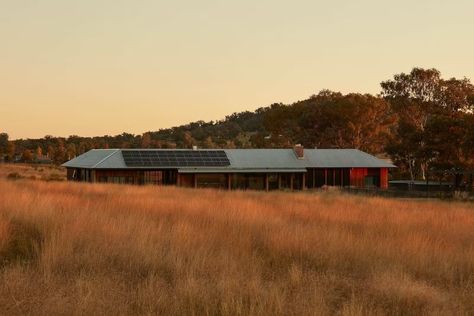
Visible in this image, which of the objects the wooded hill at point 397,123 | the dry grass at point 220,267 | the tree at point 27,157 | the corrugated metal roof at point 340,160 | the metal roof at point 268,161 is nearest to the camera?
the dry grass at point 220,267

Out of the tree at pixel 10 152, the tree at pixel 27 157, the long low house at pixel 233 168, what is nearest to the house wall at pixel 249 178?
the long low house at pixel 233 168

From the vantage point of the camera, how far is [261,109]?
493ft

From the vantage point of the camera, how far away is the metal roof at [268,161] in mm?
43312

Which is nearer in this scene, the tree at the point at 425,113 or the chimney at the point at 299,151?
the tree at the point at 425,113

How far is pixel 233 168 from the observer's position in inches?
1752

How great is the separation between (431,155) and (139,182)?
23.7 metres

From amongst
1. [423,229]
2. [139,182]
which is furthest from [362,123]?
[423,229]

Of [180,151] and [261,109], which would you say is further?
[261,109]

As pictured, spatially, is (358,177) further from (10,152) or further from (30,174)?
(10,152)

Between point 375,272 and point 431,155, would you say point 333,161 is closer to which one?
point 431,155

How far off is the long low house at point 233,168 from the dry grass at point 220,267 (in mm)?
30454

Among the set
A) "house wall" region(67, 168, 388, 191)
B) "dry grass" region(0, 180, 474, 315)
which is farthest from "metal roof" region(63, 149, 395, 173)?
"dry grass" region(0, 180, 474, 315)

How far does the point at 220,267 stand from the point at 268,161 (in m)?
39.3

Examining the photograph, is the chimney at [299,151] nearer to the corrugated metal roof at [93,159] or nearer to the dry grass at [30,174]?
the corrugated metal roof at [93,159]
